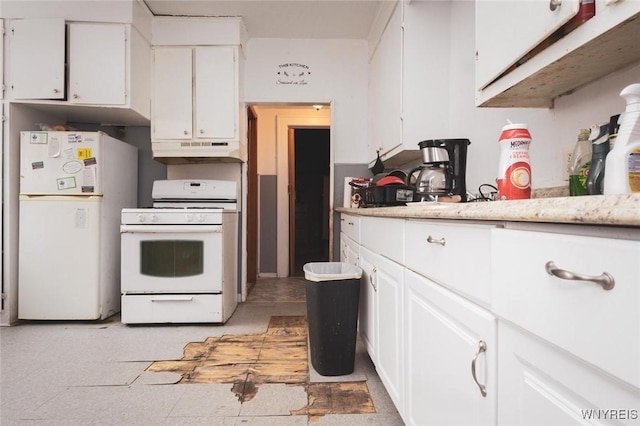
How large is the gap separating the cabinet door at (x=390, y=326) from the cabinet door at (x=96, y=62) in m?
2.53

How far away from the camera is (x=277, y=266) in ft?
15.6

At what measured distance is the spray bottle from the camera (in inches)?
28.3

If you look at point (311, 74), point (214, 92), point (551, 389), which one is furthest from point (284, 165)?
point (551, 389)

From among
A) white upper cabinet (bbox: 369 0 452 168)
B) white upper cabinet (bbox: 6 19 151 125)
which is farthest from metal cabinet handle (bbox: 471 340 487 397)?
white upper cabinet (bbox: 6 19 151 125)

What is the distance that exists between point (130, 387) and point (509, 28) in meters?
2.14

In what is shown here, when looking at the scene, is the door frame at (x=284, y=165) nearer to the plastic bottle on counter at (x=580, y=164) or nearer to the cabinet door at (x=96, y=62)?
the cabinet door at (x=96, y=62)

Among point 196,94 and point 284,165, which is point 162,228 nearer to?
point 196,94

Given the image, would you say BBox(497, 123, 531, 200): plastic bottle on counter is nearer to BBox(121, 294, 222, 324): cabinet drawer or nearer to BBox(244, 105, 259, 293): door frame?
BBox(121, 294, 222, 324): cabinet drawer

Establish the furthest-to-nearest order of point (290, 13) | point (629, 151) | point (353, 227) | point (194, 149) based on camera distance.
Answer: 1. point (194, 149)
2. point (290, 13)
3. point (353, 227)
4. point (629, 151)

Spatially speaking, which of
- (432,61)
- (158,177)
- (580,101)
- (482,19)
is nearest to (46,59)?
(158,177)

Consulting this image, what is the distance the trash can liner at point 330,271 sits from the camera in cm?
178

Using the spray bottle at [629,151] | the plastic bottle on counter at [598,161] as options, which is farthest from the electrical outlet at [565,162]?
the spray bottle at [629,151]

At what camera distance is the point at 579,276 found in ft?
1.53

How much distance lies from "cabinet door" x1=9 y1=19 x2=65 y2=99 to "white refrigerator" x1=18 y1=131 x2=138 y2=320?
344mm
